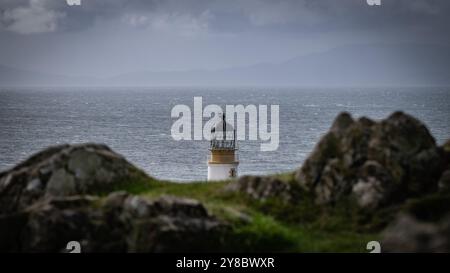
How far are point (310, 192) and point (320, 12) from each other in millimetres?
165567

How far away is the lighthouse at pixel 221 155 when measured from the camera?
44.1 m

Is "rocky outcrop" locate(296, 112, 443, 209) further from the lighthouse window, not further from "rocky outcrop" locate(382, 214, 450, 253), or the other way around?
the lighthouse window

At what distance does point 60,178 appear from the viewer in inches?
960

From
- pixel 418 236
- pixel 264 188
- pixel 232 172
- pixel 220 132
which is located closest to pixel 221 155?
pixel 232 172

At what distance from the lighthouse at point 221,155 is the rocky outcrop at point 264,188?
19.0 metres

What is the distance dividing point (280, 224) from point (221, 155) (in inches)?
850

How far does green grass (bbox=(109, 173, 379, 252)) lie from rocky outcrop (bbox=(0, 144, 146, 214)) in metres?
0.84

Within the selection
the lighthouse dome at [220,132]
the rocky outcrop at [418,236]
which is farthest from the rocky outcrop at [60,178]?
the lighthouse dome at [220,132]

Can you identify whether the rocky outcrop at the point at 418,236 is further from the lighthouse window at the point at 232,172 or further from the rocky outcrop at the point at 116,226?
the lighthouse window at the point at 232,172

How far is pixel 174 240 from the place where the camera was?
21094 mm

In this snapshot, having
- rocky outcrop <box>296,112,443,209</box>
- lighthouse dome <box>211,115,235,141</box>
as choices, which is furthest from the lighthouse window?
rocky outcrop <box>296,112,443,209</box>
